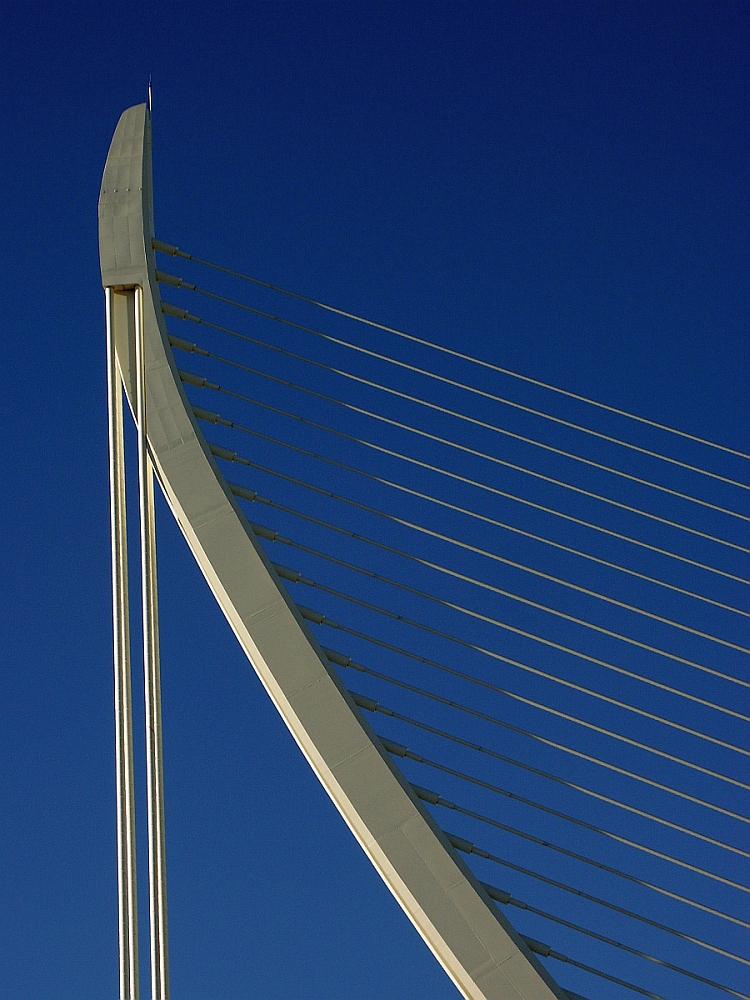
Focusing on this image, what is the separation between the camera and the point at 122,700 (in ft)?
35.7

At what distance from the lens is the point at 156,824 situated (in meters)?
10.7

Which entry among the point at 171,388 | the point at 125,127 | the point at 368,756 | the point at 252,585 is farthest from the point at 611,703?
the point at 125,127

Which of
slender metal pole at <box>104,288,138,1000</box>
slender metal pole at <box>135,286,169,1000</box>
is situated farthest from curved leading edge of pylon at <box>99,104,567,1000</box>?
slender metal pole at <box>104,288,138,1000</box>

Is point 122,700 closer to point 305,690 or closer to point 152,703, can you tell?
point 152,703

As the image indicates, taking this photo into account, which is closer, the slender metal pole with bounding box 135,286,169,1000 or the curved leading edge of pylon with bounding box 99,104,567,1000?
the slender metal pole with bounding box 135,286,169,1000

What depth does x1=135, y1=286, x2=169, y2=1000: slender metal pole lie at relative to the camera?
10.3 meters

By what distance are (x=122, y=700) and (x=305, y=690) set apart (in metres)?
1.43

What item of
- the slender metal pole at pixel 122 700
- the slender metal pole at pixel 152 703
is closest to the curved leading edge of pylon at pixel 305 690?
the slender metal pole at pixel 152 703

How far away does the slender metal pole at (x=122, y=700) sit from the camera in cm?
1021

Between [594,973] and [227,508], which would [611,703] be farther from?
[227,508]

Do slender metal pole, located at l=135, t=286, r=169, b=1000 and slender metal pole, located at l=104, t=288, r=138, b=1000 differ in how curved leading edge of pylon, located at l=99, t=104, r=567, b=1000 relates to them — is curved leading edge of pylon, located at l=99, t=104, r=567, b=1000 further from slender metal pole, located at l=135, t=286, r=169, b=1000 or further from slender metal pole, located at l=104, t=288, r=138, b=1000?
slender metal pole, located at l=104, t=288, r=138, b=1000

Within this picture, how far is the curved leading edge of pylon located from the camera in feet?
35.0

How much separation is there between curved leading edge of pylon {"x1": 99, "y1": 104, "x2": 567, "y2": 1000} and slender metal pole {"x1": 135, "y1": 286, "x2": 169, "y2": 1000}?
94 mm

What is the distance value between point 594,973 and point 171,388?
19.0 ft
